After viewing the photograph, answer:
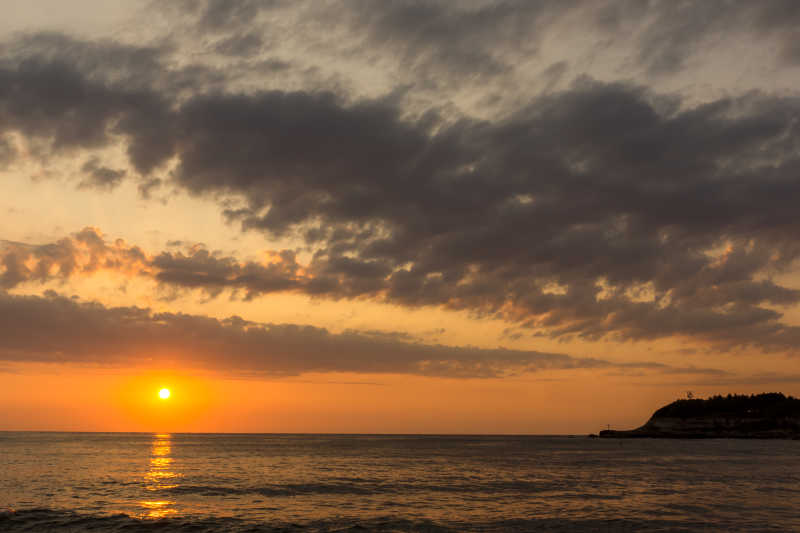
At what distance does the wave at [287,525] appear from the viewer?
42.2 m

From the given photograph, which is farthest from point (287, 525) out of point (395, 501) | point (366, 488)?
point (366, 488)

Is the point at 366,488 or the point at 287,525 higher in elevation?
the point at 287,525

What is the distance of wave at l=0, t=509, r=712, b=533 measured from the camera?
42.2 metres

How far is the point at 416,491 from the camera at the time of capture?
6569 centimetres

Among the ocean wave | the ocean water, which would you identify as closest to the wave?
the ocean water

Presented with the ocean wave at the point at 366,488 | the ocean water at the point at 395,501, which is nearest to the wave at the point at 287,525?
the ocean water at the point at 395,501

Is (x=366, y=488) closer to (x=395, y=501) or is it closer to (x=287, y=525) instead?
(x=395, y=501)

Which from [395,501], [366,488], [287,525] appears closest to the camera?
[287,525]

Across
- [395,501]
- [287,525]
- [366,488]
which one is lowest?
[366,488]

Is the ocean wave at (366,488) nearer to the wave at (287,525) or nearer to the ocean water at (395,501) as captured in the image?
the ocean water at (395,501)

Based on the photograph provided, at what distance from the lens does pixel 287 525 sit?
4425 cm

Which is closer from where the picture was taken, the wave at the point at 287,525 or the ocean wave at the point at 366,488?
the wave at the point at 287,525

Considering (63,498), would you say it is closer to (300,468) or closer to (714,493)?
(300,468)

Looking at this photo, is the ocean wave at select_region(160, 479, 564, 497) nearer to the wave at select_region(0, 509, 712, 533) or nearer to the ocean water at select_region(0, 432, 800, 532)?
the ocean water at select_region(0, 432, 800, 532)
